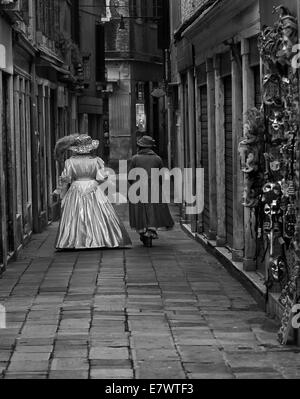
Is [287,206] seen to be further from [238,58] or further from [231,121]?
[231,121]

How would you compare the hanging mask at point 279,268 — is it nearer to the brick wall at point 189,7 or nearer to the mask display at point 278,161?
the mask display at point 278,161

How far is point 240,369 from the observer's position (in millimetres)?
8422

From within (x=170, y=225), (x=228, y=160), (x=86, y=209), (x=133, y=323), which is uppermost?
(x=228, y=160)

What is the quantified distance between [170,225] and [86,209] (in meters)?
1.37

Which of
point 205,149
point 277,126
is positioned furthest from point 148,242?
point 277,126

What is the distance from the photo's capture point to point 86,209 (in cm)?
1717

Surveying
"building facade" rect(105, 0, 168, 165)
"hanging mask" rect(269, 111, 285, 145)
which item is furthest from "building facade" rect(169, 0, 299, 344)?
"building facade" rect(105, 0, 168, 165)

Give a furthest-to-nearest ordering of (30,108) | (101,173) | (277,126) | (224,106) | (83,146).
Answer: (30,108) → (83,146) → (101,173) → (224,106) → (277,126)

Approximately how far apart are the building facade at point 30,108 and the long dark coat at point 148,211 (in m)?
1.65

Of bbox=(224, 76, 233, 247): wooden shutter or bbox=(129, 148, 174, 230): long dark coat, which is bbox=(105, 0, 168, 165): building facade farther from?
bbox=(224, 76, 233, 247): wooden shutter

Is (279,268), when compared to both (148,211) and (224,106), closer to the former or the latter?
(224,106)

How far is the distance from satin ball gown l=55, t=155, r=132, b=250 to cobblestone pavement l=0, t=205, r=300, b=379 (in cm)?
99

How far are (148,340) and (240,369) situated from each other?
4.53 ft

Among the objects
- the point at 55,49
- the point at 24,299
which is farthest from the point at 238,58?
the point at 55,49
